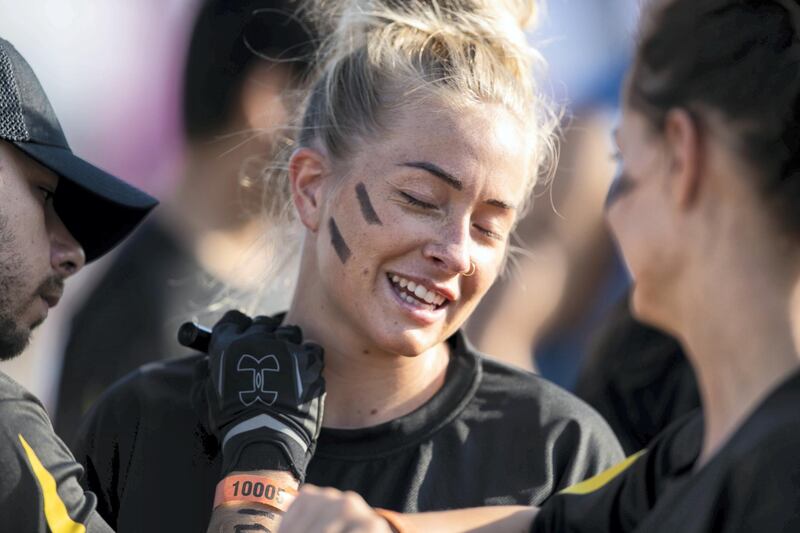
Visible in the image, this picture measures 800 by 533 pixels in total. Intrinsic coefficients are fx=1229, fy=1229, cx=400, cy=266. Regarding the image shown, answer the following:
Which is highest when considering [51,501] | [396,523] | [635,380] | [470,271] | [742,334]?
[742,334]

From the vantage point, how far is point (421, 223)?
2.31m

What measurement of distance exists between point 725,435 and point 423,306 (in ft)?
3.27

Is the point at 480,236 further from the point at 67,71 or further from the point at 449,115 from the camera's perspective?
the point at 67,71

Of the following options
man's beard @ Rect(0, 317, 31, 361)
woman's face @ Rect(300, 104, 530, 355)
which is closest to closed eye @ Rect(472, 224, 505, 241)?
woman's face @ Rect(300, 104, 530, 355)

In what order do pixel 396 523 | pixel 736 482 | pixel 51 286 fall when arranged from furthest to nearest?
pixel 51 286 < pixel 396 523 < pixel 736 482

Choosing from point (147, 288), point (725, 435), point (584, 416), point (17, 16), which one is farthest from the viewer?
point (17, 16)

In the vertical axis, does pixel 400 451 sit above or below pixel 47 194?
below

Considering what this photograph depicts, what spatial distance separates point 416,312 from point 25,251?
716 millimetres

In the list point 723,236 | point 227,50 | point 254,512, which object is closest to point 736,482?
point 723,236

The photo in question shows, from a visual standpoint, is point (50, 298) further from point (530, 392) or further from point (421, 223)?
point (530, 392)

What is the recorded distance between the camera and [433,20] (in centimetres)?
250

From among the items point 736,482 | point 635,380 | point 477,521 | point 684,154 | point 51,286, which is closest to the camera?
point 736,482

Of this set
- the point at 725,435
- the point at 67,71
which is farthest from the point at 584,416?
the point at 67,71

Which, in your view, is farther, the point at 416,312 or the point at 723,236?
the point at 416,312
